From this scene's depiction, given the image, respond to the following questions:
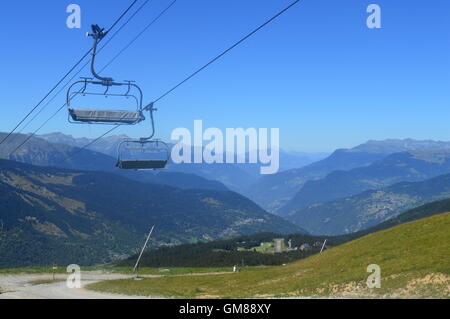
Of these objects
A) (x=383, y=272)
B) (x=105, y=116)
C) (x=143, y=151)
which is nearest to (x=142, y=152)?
(x=143, y=151)

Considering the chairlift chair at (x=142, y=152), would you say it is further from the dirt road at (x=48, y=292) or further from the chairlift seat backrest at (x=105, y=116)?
the dirt road at (x=48, y=292)

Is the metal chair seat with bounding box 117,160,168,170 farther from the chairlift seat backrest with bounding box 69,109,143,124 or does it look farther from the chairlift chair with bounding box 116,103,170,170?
the chairlift seat backrest with bounding box 69,109,143,124

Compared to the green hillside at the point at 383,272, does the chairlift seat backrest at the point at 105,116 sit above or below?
above

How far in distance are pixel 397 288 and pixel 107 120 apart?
26.3 m

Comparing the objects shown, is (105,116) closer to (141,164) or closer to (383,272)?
(141,164)

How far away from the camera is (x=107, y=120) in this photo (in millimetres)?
39625

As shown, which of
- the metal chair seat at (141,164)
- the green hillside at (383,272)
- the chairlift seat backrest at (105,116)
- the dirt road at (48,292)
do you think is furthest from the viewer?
the dirt road at (48,292)

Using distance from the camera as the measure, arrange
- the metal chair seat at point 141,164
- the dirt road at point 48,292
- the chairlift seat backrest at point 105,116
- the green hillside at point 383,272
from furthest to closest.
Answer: the dirt road at point 48,292 → the metal chair seat at point 141,164 → the green hillside at point 383,272 → the chairlift seat backrest at point 105,116

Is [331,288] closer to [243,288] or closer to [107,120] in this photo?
[243,288]

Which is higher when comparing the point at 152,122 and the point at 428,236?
the point at 152,122

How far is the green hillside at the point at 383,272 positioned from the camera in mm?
40469

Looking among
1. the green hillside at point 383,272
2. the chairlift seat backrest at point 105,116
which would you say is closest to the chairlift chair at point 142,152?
the chairlift seat backrest at point 105,116

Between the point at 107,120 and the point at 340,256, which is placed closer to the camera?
the point at 107,120
